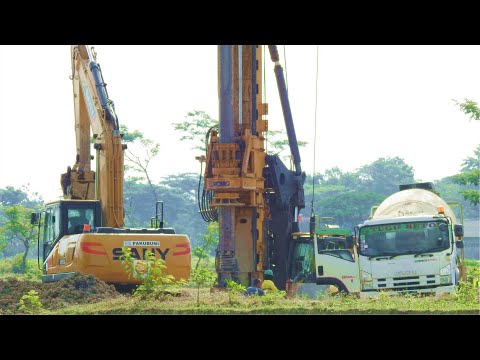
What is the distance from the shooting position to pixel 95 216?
24.5m

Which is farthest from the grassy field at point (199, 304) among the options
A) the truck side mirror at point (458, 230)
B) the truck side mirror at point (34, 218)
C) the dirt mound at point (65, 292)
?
the truck side mirror at point (458, 230)

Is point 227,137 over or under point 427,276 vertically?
over

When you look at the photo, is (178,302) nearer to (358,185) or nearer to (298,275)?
(298,275)

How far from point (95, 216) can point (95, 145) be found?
1.85 metres

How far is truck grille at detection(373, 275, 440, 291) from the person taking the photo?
23.6 meters

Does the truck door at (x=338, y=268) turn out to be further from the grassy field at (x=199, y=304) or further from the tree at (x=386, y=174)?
the tree at (x=386, y=174)

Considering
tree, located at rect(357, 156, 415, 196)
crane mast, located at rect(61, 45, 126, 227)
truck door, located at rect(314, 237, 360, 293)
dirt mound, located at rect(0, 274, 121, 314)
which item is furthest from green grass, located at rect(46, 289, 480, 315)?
tree, located at rect(357, 156, 415, 196)

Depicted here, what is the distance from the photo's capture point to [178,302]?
60.9 ft

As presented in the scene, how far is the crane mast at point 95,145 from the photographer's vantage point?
2475 cm

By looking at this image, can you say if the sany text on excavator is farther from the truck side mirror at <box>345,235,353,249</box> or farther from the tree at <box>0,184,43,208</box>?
the tree at <box>0,184,43,208</box>

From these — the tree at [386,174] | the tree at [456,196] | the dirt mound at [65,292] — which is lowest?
the dirt mound at [65,292]

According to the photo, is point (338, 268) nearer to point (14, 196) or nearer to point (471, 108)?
point (471, 108)
